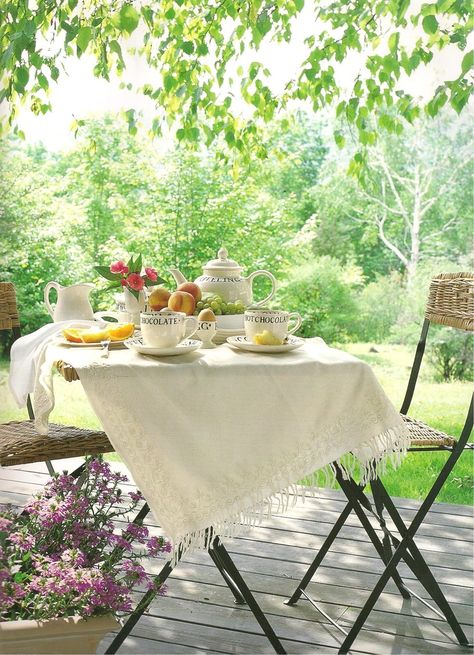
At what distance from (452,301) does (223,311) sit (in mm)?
754

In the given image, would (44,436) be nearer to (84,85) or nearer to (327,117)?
(84,85)

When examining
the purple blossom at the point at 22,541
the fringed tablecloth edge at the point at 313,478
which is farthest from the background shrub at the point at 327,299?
the purple blossom at the point at 22,541

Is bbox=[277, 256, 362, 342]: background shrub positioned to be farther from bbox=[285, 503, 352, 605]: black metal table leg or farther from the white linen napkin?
the white linen napkin

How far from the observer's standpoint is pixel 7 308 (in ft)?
9.25

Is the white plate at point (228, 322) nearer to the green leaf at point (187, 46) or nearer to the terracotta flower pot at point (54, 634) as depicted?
the terracotta flower pot at point (54, 634)

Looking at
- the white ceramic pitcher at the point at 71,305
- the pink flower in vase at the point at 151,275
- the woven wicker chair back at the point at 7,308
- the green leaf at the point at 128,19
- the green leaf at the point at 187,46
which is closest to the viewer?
the pink flower in vase at the point at 151,275

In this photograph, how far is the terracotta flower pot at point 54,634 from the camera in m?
1.87

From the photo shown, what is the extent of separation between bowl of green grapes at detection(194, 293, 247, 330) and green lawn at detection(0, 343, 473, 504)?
8.45ft

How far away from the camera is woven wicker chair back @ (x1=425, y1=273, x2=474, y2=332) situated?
2.56 metres

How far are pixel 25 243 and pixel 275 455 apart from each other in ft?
15.9

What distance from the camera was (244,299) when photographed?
8.34 feet

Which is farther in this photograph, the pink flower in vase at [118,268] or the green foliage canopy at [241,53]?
the green foliage canopy at [241,53]

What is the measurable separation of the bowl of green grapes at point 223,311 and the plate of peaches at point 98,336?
9.3 inches

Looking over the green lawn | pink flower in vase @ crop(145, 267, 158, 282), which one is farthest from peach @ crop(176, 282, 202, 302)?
the green lawn
